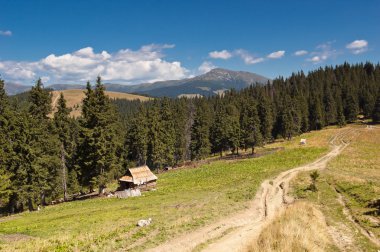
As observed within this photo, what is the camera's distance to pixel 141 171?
5206 centimetres

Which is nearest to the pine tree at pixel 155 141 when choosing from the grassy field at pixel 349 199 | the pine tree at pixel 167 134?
the pine tree at pixel 167 134

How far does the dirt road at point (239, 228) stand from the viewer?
58.5 ft

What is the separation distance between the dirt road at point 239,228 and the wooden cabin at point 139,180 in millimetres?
22319

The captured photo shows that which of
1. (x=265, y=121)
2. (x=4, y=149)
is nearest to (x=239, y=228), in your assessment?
(x=4, y=149)

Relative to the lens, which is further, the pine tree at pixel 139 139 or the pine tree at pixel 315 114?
the pine tree at pixel 315 114

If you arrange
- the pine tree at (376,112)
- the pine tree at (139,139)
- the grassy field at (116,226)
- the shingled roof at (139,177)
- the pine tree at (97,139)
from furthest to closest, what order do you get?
the pine tree at (376,112), the pine tree at (139,139), the shingled roof at (139,177), the pine tree at (97,139), the grassy field at (116,226)

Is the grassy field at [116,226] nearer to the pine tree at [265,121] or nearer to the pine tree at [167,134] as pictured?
the pine tree at [167,134]

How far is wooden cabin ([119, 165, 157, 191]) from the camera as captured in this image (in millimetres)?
49969

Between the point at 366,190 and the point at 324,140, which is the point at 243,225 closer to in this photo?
the point at 366,190

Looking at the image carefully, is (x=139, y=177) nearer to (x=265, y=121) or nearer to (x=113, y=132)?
(x=113, y=132)

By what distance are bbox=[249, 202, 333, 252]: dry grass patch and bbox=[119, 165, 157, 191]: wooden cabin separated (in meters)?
33.1

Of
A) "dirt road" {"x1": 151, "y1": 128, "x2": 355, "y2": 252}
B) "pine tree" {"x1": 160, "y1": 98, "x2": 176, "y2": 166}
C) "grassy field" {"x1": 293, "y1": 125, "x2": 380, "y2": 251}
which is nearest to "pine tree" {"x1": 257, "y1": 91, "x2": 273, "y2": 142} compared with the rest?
"pine tree" {"x1": 160, "y1": 98, "x2": 176, "y2": 166}

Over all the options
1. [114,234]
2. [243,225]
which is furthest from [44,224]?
[243,225]

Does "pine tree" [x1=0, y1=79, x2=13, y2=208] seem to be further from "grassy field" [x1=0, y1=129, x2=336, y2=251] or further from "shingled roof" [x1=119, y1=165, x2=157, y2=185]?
"shingled roof" [x1=119, y1=165, x2=157, y2=185]
